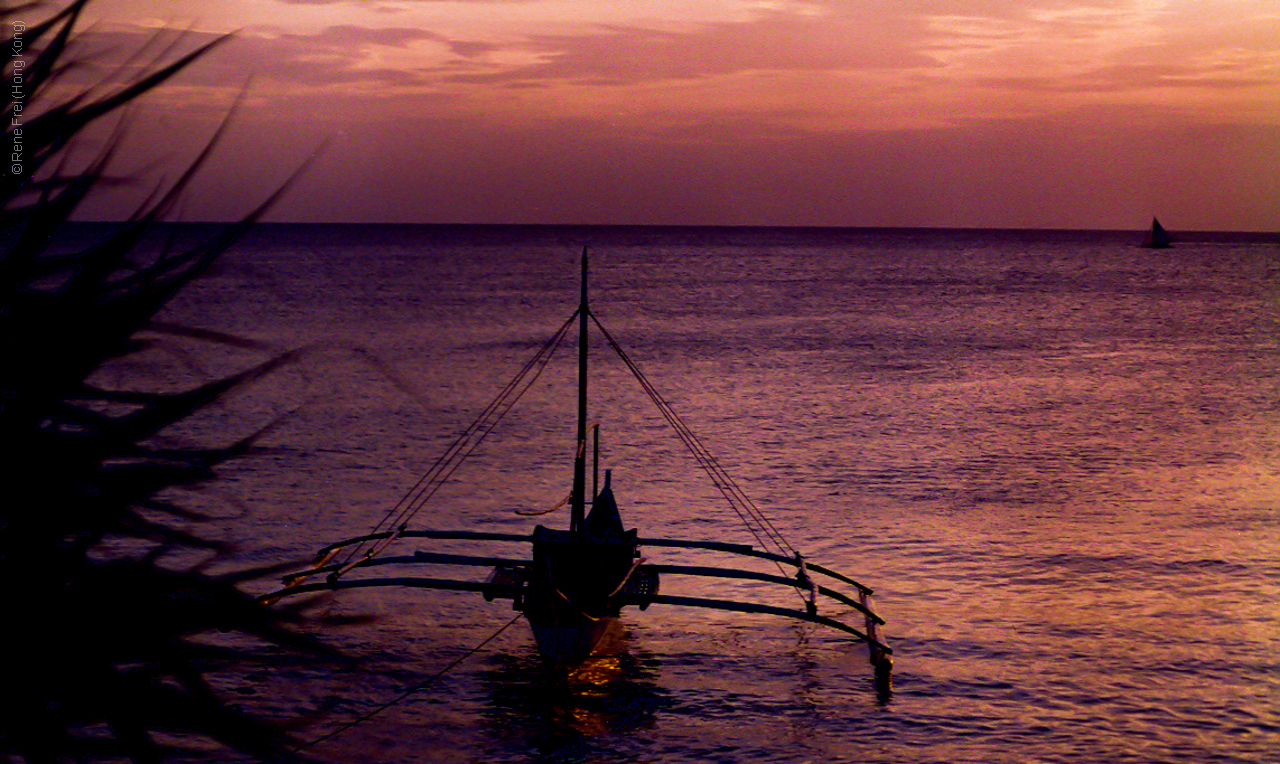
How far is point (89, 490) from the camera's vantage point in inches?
41.3

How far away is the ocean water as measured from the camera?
1352 cm

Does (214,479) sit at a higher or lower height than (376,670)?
higher

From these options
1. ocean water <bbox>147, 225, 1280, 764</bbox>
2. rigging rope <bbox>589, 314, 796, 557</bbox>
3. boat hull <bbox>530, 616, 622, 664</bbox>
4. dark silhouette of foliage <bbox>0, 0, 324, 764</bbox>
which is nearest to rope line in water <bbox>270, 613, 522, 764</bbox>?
ocean water <bbox>147, 225, 1280, 764</bbox>

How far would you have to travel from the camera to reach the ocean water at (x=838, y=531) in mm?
13516


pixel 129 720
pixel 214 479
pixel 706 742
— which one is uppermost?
pixel 214 479

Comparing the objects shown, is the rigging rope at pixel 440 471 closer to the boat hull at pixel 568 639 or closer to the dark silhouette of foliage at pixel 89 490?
the boat hull at pixel 568 639

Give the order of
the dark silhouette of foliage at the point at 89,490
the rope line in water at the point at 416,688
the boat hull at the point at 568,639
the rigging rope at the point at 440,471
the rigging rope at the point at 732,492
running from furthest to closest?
the rigging rope at the point at 732,492 < the rigging rope at the point at 440,471 < the boat hull at the point at 568,639 < the rope line in water at the point at 416,688 < the dark silhouette of foliage at the point at 89,490

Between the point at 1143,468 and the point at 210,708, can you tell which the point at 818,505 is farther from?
the point at 210,708

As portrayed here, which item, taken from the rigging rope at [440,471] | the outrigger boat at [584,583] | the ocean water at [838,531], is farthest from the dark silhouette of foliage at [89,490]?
the rigging rope at [440,471]

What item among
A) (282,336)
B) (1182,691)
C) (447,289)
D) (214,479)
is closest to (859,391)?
(1182,691)

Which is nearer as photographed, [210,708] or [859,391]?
[210,708]

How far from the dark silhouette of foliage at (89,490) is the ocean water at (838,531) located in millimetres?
133

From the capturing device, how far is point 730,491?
2612 cm

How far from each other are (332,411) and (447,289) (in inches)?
2589
